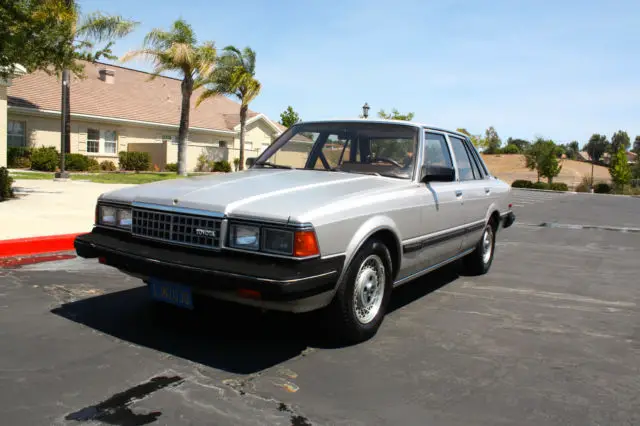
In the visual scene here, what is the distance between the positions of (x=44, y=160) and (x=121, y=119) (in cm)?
557

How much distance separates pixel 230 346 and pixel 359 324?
93 centimetres

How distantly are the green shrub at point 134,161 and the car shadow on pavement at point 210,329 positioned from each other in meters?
25.4

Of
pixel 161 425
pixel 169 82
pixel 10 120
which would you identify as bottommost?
pixel 161 425

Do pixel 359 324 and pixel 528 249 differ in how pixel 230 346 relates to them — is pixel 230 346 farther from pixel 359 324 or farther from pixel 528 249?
pixel 528 249

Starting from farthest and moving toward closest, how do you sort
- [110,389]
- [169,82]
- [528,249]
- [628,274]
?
[169,82] < [528,249] < [628,274] < [110,389]

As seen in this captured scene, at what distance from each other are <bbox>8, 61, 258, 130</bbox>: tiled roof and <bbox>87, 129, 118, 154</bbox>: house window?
1.02 meters

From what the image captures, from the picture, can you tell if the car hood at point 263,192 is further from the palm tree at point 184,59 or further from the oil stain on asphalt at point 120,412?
the palm tree at point 184,59

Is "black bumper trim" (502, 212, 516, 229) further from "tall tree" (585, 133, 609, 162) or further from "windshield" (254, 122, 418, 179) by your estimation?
"tall tree" (585, 133, 609, 162)

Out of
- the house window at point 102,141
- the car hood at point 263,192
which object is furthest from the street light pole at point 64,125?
the car hood at point 263,192

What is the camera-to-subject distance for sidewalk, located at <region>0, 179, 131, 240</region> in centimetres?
819

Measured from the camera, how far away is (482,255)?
6.86 m

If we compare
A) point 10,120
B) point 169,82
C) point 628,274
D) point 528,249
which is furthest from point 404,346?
point 169,82

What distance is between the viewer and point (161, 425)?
284cm

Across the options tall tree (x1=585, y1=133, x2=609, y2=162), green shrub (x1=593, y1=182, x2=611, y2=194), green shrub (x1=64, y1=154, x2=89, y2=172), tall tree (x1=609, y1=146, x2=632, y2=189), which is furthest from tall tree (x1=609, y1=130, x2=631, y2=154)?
green shrub (x1=64, y1=154, x2=89, y2=172)
